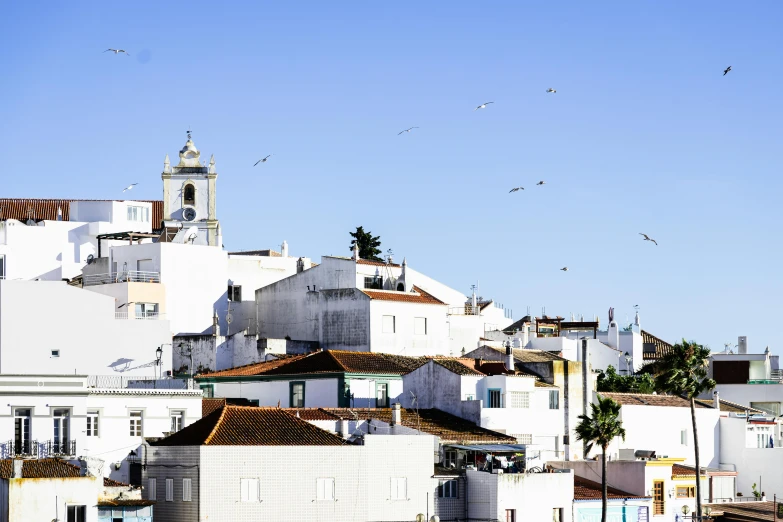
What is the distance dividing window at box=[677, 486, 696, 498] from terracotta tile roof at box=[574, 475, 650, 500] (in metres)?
4.79

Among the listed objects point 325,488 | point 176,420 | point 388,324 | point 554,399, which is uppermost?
point 388,324

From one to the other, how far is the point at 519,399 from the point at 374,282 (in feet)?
53.7

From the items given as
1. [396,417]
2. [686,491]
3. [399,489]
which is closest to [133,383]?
[396,417]

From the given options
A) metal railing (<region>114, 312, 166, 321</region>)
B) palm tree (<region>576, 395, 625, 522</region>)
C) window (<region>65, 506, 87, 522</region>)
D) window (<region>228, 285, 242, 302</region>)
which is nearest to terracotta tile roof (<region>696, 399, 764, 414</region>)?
palm tree (<region>576, 395, 625, 522</region>)

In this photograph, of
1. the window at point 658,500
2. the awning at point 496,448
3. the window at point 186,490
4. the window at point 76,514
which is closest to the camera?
the window at point 76,514

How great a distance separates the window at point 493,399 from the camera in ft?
229

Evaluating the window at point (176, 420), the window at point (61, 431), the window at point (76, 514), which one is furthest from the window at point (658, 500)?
the window at point (76, 514)

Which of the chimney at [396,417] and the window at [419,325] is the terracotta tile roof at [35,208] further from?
the chimney at [396,417]

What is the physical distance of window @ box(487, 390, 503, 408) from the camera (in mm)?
69688

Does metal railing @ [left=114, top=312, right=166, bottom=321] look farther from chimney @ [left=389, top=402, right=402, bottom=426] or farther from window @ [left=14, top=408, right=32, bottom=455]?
window @ [left=14, top=408, right=32, bottom=455]

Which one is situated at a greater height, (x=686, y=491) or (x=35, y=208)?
(x=35, y=208)

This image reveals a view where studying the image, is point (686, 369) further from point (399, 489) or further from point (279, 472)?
point (279, 472)

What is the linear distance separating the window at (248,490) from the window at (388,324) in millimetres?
25961

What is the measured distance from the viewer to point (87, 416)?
57.8 m
